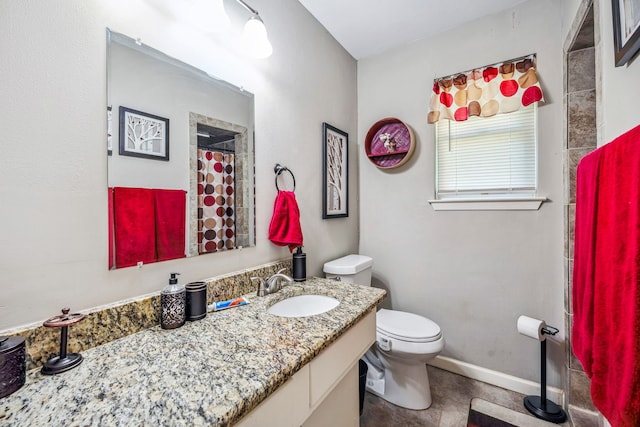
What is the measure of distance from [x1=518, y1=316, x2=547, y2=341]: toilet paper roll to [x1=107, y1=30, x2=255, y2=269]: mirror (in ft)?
5.33

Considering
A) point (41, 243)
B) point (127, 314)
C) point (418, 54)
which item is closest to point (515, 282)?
point (418, 54)

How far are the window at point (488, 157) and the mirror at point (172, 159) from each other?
1424mm

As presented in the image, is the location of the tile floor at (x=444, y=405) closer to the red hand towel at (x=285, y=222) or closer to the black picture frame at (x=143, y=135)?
the red hand towel at (x=285, y=222)

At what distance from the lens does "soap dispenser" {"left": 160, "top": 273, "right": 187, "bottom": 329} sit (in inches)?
35.2

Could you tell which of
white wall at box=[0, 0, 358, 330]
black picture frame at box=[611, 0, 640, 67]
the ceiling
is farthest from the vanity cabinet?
the ceiling

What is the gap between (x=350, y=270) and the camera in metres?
1.73

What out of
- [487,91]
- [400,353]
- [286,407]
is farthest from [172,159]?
[487,91]

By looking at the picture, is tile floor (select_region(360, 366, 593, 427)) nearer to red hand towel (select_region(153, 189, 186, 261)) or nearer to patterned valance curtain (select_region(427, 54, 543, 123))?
red hand towel (select_region(153, 189, 186, 261))

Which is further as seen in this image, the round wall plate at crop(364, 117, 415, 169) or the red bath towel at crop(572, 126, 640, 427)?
the round wall plate at crop(364, 117, 415, 169)

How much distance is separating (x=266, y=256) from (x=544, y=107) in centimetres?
189

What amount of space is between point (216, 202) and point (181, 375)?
2.35 ft

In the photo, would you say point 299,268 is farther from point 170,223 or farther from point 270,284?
point 170,223

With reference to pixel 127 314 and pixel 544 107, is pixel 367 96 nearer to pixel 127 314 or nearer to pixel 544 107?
pixel 544 107

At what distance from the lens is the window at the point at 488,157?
171 cm
